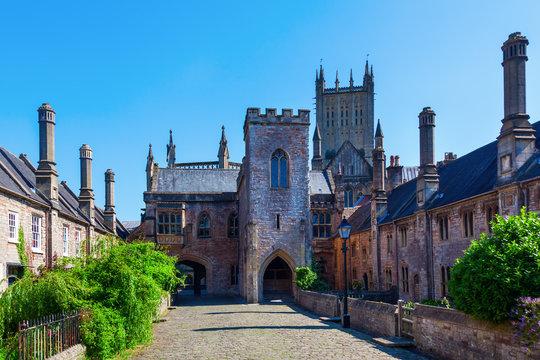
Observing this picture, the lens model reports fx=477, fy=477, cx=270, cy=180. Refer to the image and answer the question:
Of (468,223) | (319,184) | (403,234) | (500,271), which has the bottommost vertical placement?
(403,234)

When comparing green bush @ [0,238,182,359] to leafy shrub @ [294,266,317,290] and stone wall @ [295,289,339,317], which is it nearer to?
stone wall @ [295,289,339,317]

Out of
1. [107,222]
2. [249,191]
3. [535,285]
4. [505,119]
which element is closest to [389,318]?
[535,285]

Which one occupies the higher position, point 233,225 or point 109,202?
point 109,202

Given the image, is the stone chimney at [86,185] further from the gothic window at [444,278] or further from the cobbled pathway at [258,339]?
the gothic window at [444,278]

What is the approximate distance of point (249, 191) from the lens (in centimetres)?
3375

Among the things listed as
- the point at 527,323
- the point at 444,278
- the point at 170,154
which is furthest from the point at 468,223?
the point at 170,154

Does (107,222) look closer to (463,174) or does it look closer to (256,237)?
(256,237)

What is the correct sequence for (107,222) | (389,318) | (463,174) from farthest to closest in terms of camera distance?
(107,222) → (463,174) → (389,318)

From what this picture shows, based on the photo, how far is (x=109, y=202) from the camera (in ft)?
122

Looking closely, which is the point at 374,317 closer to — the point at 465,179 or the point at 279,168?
the point at 465,179

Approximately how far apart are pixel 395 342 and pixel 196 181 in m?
32.8

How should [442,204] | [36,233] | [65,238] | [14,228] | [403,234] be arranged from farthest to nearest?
[403,234] < [65,238] < [442,204] < [36,233] < [14,228]

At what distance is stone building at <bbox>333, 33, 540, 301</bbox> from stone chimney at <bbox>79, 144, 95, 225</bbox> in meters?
18.7

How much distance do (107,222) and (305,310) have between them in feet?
58.4
